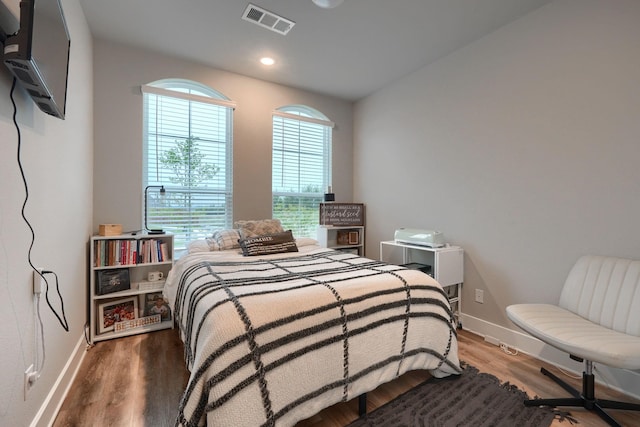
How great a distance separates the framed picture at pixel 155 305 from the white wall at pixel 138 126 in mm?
726

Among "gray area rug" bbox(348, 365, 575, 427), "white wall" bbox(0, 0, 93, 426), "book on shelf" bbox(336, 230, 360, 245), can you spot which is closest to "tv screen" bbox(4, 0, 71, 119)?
"white wall" bbox(0, 0, 93, 426)

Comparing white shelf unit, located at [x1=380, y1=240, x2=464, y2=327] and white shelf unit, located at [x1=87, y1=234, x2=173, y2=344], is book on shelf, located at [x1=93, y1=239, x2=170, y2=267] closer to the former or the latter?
white shelf unit, located at [x1=87, y1=234, x2=173, y2=344]

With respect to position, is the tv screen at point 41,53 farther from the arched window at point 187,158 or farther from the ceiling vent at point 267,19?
the arched window at point 187,158

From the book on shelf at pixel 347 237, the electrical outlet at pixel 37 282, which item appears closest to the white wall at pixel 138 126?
the book on shelf at pixel 347 237

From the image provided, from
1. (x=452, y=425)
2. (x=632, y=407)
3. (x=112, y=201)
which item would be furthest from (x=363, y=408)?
(x=112, y=201)

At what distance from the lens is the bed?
46.1 inches

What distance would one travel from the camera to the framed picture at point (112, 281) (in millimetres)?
2520

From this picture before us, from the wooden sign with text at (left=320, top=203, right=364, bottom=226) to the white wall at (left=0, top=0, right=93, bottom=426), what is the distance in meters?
2.53

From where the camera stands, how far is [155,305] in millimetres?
2812

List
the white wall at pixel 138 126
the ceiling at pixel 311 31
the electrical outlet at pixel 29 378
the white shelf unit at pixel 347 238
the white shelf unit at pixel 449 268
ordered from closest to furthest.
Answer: the electrical outlet at pixel 29 378 < the ceiling at pixel 311 31 < the white shelf unit at pixel 449 268 < the white wall at pixel 138 126 < the white shelf unit at pixel 347 238

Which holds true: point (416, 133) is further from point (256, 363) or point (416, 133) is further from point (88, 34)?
point (88, 34)

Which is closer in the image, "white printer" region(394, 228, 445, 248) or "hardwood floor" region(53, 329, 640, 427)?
"hardwood floor" region(53, 329, 640, 427)

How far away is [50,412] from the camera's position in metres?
1.49

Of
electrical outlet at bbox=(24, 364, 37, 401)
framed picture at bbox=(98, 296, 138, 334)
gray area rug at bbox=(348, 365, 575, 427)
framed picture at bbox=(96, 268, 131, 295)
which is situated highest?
framed picture at bbox=(96, 268, 131, 295)
